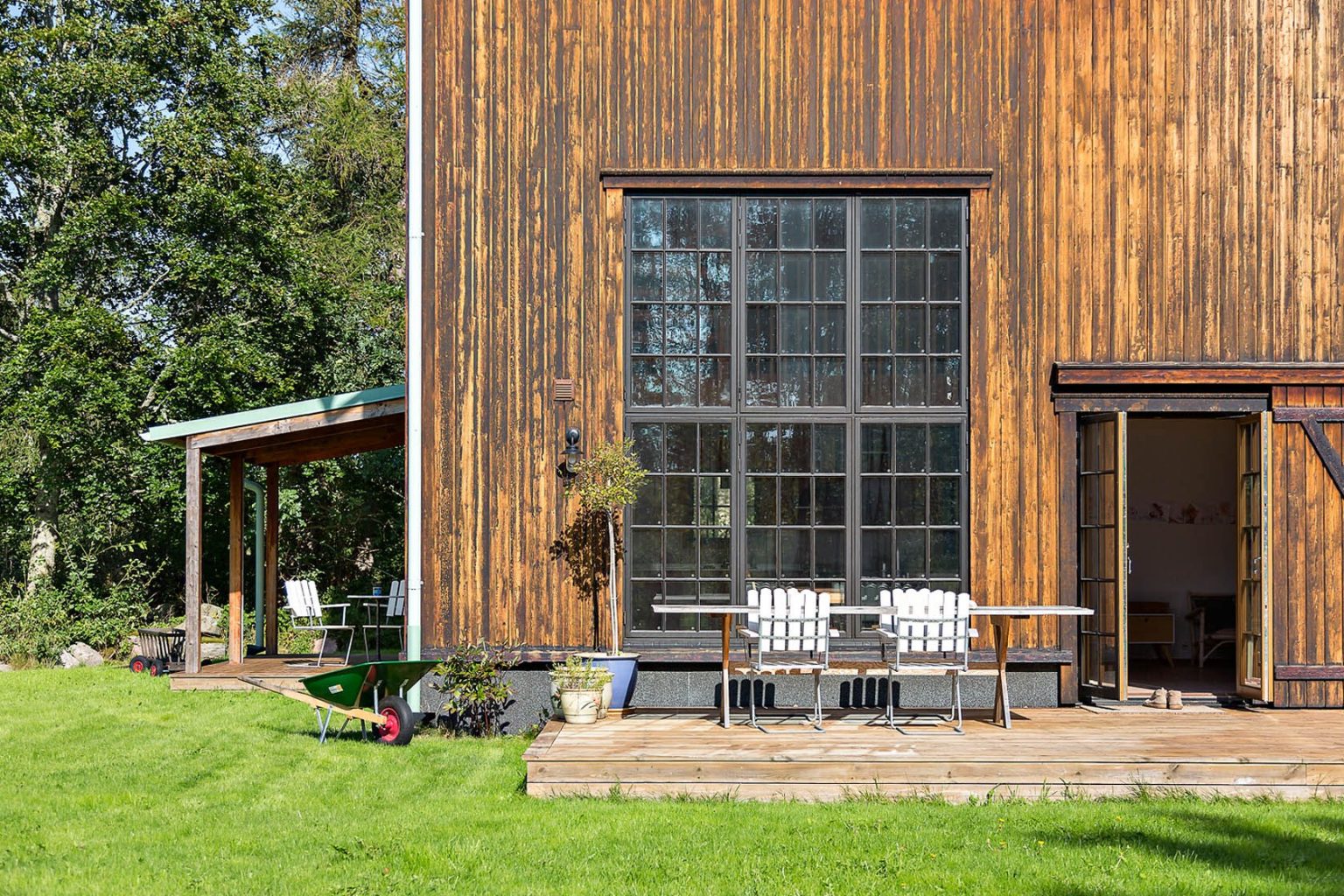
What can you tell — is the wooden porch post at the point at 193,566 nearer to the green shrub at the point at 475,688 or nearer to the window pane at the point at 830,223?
the green shrub at the point at 475,688

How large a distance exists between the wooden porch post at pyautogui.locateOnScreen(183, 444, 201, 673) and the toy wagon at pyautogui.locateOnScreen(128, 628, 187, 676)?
3.64 ft

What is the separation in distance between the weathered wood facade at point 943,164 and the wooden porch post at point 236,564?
17.0ft

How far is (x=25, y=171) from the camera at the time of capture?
57.6ft

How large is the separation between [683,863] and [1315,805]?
338 cm

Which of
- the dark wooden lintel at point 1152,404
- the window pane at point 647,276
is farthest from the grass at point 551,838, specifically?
the window pane at point 647,276

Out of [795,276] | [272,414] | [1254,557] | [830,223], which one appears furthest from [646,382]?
[272,414]

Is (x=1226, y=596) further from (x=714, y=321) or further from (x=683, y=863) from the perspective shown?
(x=683, y=863)

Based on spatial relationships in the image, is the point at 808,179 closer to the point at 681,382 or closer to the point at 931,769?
the point at 681,382

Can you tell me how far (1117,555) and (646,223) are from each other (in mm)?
3797

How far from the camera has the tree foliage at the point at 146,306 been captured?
55.7 feet

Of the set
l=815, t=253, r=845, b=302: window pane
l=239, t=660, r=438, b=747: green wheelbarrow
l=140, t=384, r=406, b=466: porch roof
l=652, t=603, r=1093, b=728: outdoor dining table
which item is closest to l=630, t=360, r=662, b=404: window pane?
l=815, t=253, r=845, b=302: window pane

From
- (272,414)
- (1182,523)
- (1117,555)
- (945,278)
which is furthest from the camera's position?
(1182,523)

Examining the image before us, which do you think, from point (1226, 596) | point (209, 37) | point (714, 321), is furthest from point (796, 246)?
point (209, 37)

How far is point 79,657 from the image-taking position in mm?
15781
